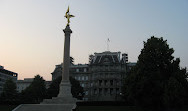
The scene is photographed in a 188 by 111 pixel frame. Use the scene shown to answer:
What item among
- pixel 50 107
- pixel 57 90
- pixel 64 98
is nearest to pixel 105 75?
pixel 57 90

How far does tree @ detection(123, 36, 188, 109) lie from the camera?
33.8 metres

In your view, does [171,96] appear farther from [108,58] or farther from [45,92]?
[108,58]

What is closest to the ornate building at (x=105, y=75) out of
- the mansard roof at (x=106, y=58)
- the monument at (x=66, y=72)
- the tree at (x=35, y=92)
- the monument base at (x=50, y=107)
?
the mansard roof at (x=106, y=58)

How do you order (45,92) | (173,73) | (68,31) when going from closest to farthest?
(173,73), (68,31), (45,92)

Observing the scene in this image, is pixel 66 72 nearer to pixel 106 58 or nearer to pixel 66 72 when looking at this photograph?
pixel 66 72

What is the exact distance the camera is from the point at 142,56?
3922 centimetres

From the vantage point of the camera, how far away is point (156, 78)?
36.1 metres

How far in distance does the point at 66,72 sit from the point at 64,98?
5.95 m

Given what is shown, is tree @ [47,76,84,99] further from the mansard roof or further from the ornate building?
the mansard roof

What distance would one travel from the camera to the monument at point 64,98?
38.4 metres

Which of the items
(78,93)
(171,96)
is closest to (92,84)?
(78,93)

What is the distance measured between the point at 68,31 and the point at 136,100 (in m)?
23.2

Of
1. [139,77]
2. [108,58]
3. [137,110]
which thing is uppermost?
[108,58]

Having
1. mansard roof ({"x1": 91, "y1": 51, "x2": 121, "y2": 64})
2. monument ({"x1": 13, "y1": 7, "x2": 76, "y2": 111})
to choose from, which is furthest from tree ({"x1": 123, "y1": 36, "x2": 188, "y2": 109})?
mansard roof ({"x1": 91, "y1": 51, "x2": 121, "y2": 64})
